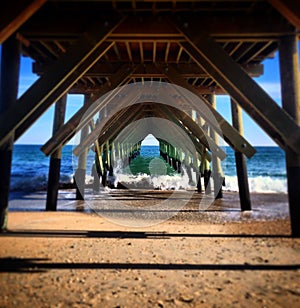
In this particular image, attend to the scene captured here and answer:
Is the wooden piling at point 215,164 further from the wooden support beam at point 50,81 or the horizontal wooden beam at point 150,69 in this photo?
the wooden support beam at point 50,81

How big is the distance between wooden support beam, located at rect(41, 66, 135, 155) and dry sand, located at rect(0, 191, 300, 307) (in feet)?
5.24

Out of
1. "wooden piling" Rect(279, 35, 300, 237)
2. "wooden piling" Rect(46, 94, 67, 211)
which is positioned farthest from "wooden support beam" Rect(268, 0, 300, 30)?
"wooden piling" Rect(46, 94, 67, 211)

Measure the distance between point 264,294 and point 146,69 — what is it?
17.4 feet

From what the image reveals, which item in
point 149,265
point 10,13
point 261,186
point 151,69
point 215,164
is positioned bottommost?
point 149,265

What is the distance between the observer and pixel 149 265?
10.5 ft

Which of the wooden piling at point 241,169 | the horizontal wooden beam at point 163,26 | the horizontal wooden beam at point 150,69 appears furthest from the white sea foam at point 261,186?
the horizontal wooden beam at point 163,26

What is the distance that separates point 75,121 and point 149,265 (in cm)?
370

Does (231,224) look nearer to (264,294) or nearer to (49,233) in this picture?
(264,294)

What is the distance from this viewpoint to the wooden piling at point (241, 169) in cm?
673

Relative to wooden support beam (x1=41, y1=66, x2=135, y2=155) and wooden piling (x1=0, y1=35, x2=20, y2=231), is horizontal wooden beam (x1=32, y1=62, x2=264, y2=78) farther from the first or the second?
wooden piling (x1=0, y1=35, x2=20, y2=231)

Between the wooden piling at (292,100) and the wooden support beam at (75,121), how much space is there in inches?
131

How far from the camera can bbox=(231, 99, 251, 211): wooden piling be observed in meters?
6.73

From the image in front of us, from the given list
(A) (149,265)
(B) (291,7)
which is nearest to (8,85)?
(A) (149,265)

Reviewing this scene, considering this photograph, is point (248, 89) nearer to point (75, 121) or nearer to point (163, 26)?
point (163, 26)
